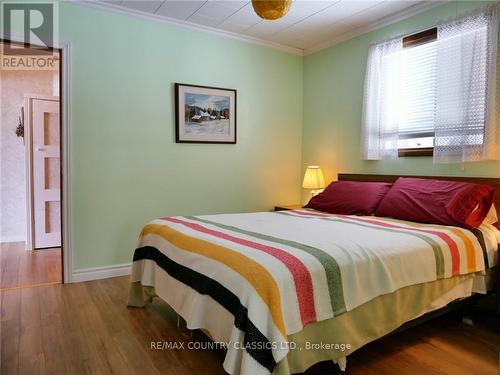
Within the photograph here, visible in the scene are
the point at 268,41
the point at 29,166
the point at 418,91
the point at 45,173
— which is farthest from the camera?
the point at 45,173

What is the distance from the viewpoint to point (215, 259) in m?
1.69

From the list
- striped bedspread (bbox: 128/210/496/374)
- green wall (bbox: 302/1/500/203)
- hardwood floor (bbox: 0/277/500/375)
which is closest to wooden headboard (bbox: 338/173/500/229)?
green wall (bbox: 302/1/500/203)

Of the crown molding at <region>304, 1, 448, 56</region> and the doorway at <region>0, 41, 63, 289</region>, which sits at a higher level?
the crown molding at <region>304, 1, 448, 56</region>

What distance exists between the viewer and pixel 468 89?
107 inches

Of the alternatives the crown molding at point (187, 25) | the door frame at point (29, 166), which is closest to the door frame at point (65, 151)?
the crown molding at point (187, 25)

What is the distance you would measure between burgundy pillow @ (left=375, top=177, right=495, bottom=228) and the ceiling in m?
1.62

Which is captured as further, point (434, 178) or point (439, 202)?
point (434, 178)

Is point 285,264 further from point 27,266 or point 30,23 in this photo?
point 27,266

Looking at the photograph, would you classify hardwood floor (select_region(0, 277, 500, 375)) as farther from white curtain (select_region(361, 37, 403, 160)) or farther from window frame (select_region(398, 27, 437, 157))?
white curtain (select_region(361, 37, 403, 160))

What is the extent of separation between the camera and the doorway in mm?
4273

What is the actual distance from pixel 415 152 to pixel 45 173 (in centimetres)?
430

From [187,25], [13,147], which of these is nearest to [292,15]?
[187,25]

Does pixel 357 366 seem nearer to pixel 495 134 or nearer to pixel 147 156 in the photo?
pixel 495 134

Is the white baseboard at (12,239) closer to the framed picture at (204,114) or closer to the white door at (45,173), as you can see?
the white door at (45,173)
